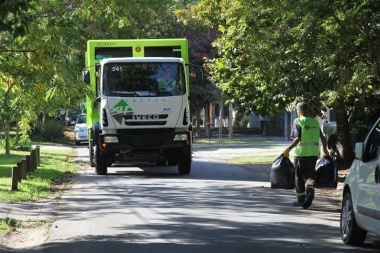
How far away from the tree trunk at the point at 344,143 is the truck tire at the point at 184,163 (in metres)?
4.54

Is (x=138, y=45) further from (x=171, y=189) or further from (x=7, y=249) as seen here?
(x=7, y=249)

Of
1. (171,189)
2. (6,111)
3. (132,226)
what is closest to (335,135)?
(171,189)

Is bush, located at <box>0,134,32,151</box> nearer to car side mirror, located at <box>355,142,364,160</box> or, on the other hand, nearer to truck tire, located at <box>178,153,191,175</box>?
truck tire, located at <box>178,153,191,175</box>

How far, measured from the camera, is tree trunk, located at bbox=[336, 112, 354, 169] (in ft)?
67.7

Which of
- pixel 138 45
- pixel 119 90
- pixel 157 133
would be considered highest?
pixel 138 45

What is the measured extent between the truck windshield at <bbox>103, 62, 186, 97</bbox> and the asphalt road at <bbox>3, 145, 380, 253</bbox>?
2.31 m

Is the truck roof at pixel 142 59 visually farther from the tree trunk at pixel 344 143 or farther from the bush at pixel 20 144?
the bush at pixel 20 144

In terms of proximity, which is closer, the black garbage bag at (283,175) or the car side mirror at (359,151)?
the car side mirror at (359,151)

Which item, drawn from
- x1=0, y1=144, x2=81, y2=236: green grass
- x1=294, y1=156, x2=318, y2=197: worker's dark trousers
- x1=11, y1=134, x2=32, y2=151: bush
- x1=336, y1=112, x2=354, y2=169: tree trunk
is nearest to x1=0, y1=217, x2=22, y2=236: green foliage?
x1=0, y1=144, x2=81, y2=236: green grass

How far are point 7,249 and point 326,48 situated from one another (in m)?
7.04

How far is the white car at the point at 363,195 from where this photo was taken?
8281mm

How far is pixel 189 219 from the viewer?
11609 mm

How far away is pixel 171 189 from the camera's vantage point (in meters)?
16.1

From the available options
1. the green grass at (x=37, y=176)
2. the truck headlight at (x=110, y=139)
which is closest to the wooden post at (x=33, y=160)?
the green grass at (x=37, y=176)
